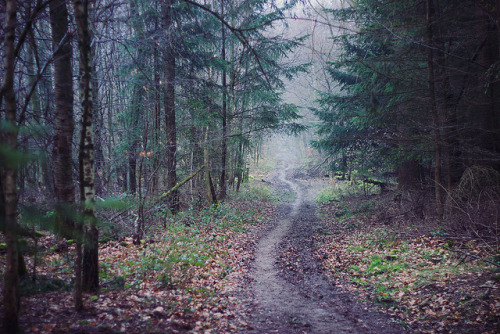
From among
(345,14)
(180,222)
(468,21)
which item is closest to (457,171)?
(468,21)

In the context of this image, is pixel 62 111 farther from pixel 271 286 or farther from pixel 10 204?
pixel 271 286

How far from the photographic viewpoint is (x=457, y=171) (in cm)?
1005

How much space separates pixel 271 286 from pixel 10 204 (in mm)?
5558

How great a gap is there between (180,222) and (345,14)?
34.0 feet

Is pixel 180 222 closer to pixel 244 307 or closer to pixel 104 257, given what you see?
pixel 104 257

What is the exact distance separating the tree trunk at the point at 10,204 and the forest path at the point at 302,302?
3.31 m

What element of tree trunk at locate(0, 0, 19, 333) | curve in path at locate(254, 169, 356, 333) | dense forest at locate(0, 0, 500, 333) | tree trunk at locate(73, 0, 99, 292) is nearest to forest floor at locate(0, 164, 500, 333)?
curve in path at locate(254, 169, 356, 333)

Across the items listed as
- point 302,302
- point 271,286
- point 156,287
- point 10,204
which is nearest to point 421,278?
point 302,302

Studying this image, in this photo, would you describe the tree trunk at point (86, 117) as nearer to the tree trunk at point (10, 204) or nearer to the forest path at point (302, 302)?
the tree trunk at point (10, 204)

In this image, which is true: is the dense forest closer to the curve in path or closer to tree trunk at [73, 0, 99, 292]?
tree trunk at [73, 0, 99, 292]

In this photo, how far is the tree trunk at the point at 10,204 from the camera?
106 inches

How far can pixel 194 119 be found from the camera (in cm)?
1455

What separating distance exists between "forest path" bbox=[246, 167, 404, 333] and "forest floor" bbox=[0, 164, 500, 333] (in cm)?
2

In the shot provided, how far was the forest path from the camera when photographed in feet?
15.9
